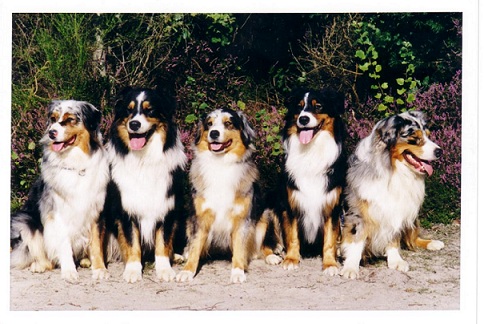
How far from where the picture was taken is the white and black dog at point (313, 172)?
6.00 meters

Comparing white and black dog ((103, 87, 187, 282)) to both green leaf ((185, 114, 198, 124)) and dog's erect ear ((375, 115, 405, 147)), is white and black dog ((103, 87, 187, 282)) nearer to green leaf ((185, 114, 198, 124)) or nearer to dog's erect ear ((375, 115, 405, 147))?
dog's erect ear ((375, 115, 405, 147))

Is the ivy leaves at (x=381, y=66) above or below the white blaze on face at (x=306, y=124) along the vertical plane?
above

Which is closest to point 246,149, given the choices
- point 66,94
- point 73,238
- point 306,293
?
point 306,293

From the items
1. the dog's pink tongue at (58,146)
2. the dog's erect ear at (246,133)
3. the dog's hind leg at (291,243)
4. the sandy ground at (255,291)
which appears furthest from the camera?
the dog's hind leg at (291,243)

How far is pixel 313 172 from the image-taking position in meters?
6.05

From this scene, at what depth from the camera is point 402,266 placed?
6.15 meters

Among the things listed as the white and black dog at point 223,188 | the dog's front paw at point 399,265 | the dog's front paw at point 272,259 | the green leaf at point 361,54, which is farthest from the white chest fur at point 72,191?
the green leaf at point 361,54

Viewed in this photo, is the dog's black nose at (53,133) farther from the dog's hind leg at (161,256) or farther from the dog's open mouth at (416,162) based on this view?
the dog's open mouth at (416,162)

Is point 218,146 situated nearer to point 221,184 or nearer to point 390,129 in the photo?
point 221,184

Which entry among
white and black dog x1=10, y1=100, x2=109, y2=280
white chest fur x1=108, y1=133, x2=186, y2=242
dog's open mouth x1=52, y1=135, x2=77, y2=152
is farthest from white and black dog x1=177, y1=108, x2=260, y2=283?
dog's open mouth x1=52, y1=135, x2=77, y2=152

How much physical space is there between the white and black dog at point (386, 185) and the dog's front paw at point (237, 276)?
3.31ft

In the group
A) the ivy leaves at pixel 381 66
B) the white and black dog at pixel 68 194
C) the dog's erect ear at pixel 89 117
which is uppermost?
the ivy leaves at pixel 381 66

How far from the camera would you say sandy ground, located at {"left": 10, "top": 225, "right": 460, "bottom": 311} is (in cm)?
555

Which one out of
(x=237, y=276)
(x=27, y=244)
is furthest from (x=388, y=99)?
(x=27, y=244)
